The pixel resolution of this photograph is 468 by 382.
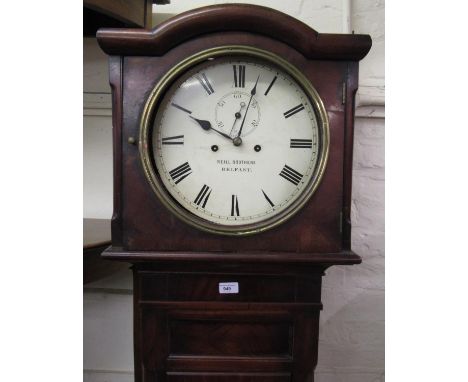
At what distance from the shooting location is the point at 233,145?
0.78 m

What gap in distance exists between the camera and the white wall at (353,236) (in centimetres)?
117

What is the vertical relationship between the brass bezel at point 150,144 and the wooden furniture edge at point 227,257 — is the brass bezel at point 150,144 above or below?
above

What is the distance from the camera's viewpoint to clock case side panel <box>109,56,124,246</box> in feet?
2.51

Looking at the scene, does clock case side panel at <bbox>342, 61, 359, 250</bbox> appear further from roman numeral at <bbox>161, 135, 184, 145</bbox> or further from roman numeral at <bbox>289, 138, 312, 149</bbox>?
roman numeral at <bbox>161, 135, 184, 145</bbox>

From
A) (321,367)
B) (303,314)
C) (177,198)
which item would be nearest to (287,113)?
(177,198)

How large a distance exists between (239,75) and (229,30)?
83mm

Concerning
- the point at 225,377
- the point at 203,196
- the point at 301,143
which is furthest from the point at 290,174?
the point at 225,377

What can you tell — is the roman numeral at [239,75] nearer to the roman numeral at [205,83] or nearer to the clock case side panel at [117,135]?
the roman numeral at [205,83]

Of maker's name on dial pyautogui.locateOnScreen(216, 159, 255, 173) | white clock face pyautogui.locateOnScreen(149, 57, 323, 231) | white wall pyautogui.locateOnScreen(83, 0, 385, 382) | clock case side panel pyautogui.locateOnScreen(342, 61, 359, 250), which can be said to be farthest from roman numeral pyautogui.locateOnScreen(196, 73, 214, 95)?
white wall pyautogui.locateOnScreen(83, 0, 385, 382)

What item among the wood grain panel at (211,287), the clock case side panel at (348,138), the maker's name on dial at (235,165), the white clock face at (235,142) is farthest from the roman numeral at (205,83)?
the wood grain panel at (211,287)

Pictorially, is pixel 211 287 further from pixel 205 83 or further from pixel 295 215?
pixel 205 83

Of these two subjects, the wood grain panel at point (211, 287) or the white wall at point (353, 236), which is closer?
the wood grain panel at point (211, 287)

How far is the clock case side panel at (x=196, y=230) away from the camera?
77cm

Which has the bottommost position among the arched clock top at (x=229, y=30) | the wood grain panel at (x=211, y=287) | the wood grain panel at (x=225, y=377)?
the wood grain panel at (x=225, y=377)
